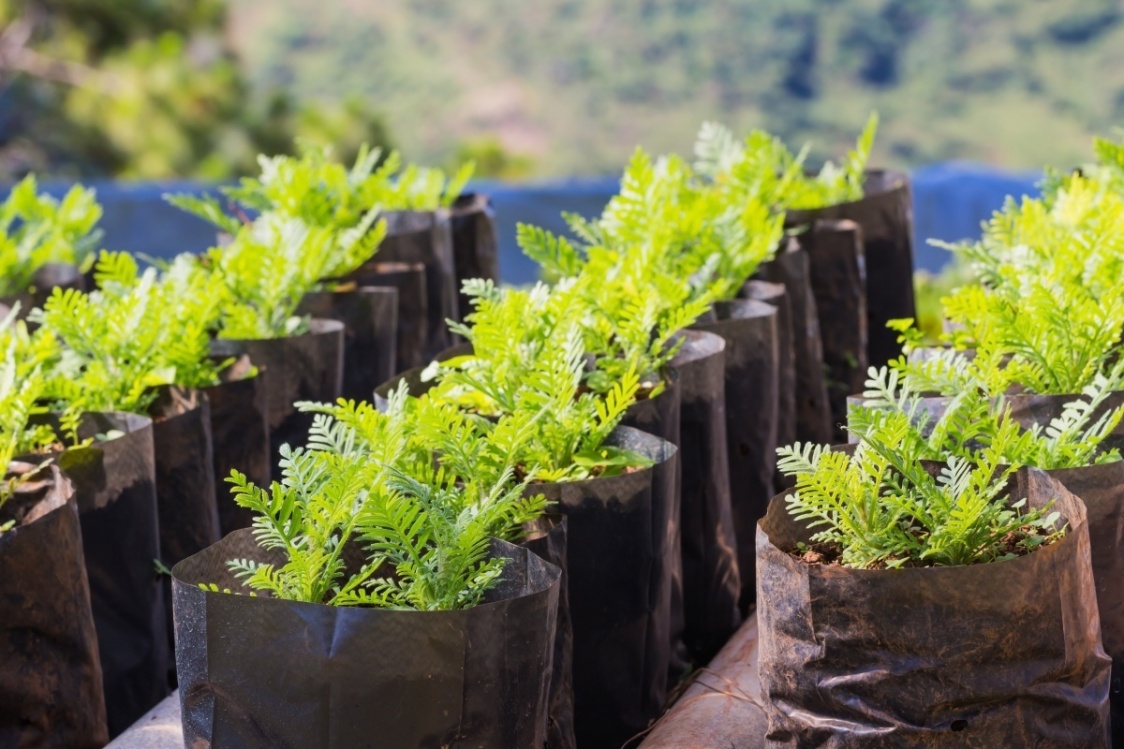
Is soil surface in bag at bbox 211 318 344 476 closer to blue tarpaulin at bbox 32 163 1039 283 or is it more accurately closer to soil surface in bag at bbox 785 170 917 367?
soil surface in bag at bbox 785 170 917 367

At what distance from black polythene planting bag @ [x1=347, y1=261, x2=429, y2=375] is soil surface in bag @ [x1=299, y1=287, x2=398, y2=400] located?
9.1 inches

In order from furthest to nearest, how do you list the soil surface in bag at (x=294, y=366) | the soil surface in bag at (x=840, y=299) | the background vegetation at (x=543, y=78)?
1. the background vegetation at (x=543, y=78)
2. the soil surface in bag at (x=840, y=299)
3. the soil surface in bag at (x=294, y=366)

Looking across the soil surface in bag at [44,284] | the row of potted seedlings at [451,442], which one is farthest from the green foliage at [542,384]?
the soil surface in bag at [44,284]

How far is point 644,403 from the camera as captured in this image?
204 cm

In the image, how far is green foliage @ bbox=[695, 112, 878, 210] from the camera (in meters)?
3.39

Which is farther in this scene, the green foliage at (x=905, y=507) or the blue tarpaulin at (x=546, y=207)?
the blue tarpaulin at (x=546, y=207)

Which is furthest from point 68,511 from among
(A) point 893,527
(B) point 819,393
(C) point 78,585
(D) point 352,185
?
(D) point 352,185

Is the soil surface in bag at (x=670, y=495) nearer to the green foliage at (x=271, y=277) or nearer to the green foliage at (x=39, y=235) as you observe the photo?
the green foliage at (x=271, y=277)

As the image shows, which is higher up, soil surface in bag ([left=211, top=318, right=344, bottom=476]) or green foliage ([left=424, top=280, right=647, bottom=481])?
green foliage ([left=424, top=280, right=647, bottom=481])

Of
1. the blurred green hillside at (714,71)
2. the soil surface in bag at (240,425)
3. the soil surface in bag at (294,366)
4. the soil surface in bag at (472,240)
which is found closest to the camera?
the soil surface in bag at (240,425)

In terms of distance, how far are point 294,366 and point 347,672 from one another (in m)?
1.47

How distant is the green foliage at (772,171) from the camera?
339 cm

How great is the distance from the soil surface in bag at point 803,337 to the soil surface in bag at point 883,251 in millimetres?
319

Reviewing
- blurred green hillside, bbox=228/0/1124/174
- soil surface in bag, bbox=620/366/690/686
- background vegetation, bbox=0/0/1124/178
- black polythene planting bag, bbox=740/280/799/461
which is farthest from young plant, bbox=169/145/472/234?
blurred green hillside, bbox=228/0/1124/174
